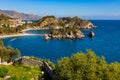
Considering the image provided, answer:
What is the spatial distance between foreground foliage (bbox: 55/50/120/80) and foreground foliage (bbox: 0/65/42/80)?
3.20m

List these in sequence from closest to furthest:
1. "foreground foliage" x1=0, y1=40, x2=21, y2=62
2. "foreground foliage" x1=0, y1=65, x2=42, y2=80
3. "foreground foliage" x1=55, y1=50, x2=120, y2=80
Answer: "foreground foliage" x1=55, y1=50, x2=120, y2=80, "foreground foliage" x1=0, y1=65, x2=42, y2=80, "foreground foliage" x1=0, y1=40, x2=21, y2=62

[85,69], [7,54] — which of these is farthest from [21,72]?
[7,54]

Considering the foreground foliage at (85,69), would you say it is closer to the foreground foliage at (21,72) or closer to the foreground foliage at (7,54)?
the foreground foliage at (21,72)

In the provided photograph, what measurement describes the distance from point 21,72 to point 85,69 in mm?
8872

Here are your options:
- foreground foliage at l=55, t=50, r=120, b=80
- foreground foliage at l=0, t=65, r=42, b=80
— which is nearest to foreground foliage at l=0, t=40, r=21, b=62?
foreground foliage at l=0, t=65, r=42, b=80

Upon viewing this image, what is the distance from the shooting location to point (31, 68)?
136 feet

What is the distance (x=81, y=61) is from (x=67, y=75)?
9.20ft

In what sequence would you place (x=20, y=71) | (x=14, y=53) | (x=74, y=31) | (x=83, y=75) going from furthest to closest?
(x=74, y=31), (x=14, y=53), (x=20, y=71), (x=83, y=75)

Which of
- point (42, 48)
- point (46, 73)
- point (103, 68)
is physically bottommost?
point (42, 48)

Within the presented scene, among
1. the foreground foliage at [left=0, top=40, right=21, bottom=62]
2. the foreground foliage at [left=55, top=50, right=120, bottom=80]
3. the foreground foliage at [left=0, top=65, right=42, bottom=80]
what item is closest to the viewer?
the foreground foliage at [left=55, top=50, right=120, bottom=80]

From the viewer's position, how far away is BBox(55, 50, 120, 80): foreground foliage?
36000 millimetres

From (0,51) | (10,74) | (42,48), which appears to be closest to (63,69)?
(10,74)

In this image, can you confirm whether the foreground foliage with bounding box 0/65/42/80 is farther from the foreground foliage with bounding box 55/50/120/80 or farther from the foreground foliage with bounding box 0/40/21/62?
the foreground foliage with bounding box 0/40/21/62

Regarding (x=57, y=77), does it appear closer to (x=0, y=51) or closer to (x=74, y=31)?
(x=0, y=51)
